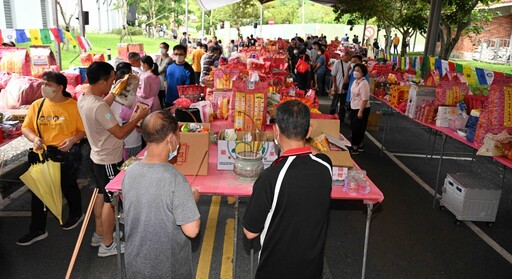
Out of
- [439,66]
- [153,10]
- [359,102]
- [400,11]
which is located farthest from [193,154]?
[153,10]

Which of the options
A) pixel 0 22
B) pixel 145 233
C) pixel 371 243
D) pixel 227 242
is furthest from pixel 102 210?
pixel 0 22

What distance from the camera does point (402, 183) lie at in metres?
6.43

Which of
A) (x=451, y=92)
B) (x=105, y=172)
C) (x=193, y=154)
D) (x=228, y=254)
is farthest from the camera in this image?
(x=451, y=92)

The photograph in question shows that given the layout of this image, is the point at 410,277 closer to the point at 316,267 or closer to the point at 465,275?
the point at 465,275

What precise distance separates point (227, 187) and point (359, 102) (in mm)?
4709

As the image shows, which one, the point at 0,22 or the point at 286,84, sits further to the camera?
the point at 0,22

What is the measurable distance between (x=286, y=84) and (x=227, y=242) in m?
3.82

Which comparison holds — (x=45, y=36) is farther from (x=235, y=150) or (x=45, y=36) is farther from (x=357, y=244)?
(x=357, y=244)

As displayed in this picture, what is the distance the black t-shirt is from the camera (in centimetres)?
205

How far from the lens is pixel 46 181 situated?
4.04 metres

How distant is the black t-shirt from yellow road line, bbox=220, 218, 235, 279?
1.73m

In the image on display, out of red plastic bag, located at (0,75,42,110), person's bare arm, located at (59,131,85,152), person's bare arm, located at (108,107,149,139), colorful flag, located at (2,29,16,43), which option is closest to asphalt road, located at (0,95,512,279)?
person's bare arm, located at (59,131,85,152)

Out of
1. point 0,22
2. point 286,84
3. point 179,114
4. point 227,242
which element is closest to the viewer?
point 227,242

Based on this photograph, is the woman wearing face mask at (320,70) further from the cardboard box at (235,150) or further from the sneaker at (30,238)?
the sneaker at (30,238)
